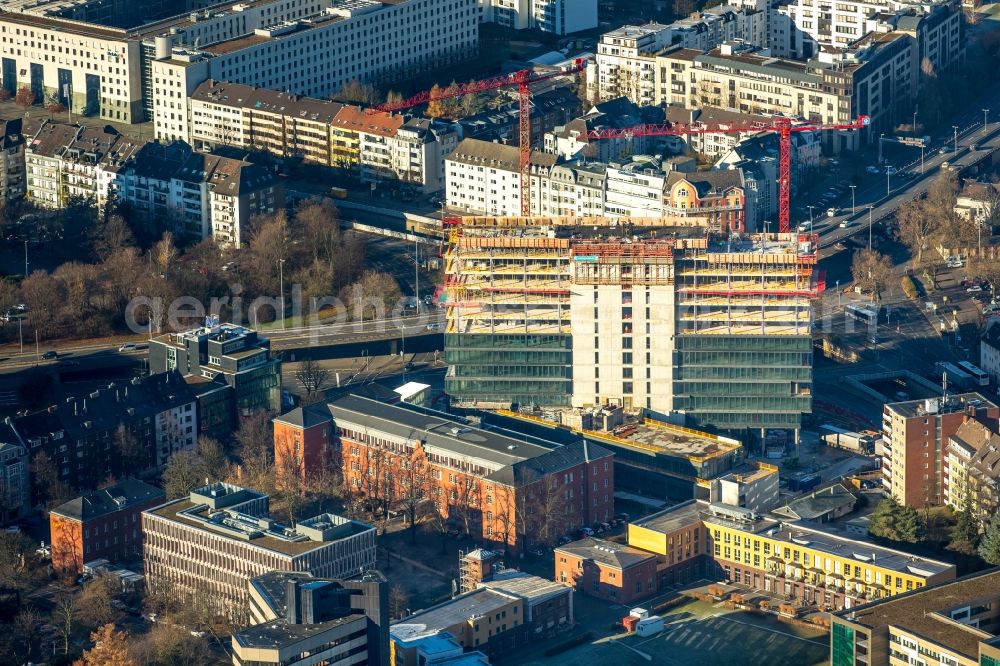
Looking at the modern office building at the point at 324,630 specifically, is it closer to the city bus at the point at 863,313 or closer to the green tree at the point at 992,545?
the green tree at the point at 992,545

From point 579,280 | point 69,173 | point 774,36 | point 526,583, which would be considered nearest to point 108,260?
point 69,173

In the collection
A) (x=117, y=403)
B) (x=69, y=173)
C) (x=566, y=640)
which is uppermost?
(x=69, y=173)

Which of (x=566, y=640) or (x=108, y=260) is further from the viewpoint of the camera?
(x=108, y=260)

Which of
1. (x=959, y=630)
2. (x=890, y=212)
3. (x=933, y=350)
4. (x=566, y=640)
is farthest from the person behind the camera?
(x=890, y=212)

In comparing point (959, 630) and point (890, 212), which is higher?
point (890, 212)

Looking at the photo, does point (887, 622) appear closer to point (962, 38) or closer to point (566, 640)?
point (566, 640)

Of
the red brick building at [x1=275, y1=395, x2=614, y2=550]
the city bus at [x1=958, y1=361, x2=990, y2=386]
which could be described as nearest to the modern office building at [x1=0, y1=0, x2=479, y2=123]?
the red brick building at [x1=275, y1=395, x2=614, y2=550]

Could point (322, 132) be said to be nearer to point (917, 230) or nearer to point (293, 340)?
point (293, 340)
